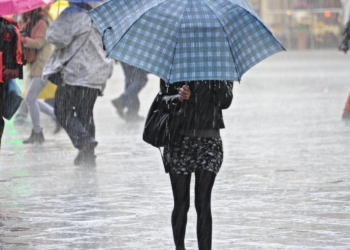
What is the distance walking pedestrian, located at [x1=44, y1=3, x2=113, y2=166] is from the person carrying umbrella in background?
510 centimetres

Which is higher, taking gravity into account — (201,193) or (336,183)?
(201,193)

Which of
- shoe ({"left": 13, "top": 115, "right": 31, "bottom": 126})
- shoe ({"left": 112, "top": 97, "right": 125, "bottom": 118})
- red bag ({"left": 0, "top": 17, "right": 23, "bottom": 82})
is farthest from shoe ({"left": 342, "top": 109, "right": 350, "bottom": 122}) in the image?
red bag ({"left": 0, "top": 17, "right": 23, "bottom": 82})

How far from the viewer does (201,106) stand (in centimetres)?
608

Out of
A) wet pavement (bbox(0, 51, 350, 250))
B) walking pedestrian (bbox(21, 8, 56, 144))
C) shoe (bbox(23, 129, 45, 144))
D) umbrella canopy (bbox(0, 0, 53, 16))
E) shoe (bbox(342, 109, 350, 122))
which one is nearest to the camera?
wet pavement (bbox(0, 51, 350, 250))

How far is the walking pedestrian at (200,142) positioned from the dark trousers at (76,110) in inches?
204

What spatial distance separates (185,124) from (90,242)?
1.42 m

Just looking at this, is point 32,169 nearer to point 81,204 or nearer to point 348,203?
point 81,204

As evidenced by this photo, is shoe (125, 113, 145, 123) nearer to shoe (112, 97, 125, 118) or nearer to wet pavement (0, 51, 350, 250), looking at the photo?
shoe (112, 97, 125, 118)

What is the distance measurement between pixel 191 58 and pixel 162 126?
18.3 inches

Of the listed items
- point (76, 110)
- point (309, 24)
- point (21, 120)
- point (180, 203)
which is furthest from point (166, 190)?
point (309, 24)

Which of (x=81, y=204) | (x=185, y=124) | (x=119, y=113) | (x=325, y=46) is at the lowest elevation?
(x=325, y=46)

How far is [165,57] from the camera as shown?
586 centimetres

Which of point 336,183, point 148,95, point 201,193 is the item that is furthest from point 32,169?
point 148,95

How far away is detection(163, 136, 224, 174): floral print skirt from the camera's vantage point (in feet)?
20.0
